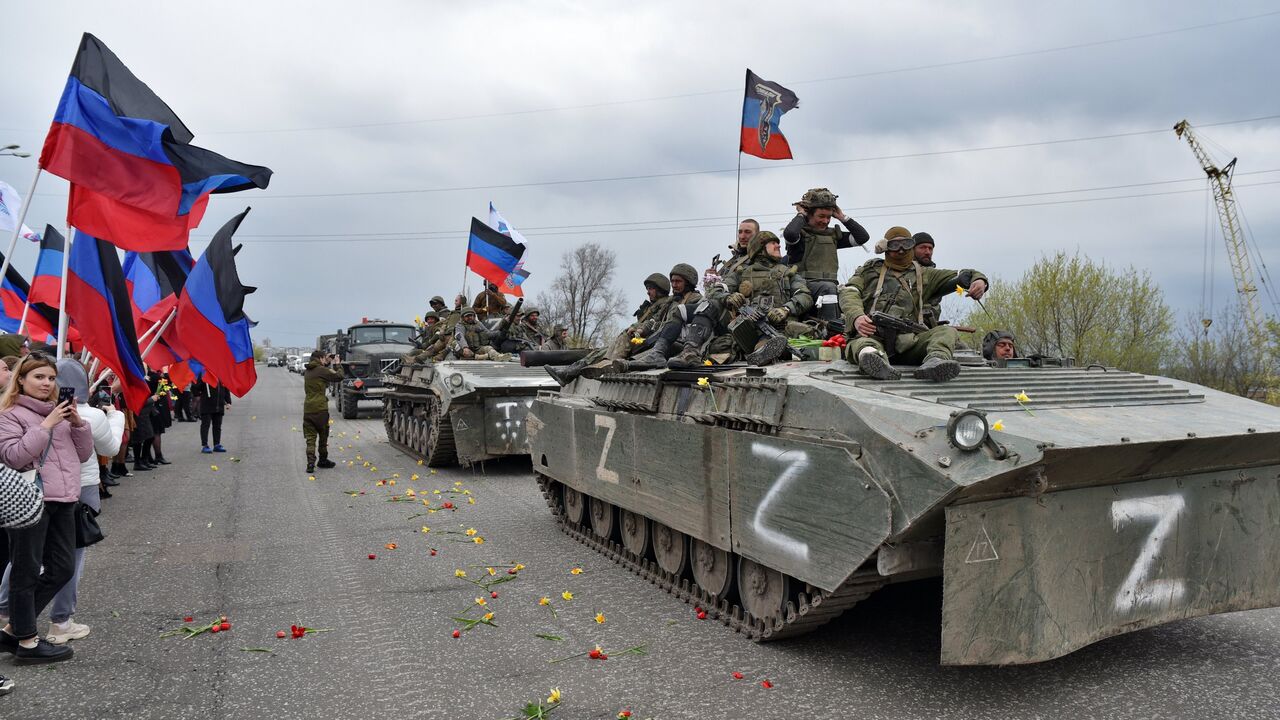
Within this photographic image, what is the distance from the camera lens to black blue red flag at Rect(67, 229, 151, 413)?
6.43m

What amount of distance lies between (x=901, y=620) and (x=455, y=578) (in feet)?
10.1

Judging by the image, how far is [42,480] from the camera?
15.6 ft

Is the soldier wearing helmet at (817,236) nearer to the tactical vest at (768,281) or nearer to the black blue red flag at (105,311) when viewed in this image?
the tactical vest at (768,281)

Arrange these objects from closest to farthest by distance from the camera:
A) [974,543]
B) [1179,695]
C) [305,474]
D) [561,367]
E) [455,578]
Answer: [974,543], [1179,695], [455,578], [561,367], [305,474]

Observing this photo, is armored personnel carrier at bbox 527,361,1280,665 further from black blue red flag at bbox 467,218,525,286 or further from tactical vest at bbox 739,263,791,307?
black blue red flag at bbox 467,218,525,286

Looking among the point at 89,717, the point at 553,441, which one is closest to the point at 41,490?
the point at 89,717

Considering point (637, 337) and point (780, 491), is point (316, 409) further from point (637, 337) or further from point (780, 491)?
point (780, 491)

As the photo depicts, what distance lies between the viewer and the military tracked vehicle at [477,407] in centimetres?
1188

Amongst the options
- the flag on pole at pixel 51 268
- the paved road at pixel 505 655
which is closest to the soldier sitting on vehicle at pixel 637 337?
the paved road at pixel 505 655

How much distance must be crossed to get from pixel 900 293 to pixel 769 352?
91cm

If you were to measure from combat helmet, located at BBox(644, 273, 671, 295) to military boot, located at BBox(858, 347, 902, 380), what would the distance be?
145 inches

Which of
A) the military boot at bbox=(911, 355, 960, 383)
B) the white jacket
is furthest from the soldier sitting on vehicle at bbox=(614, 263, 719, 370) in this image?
the white jacket

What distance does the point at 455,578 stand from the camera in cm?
676

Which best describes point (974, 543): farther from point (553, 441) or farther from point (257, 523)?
point (257, 523)
